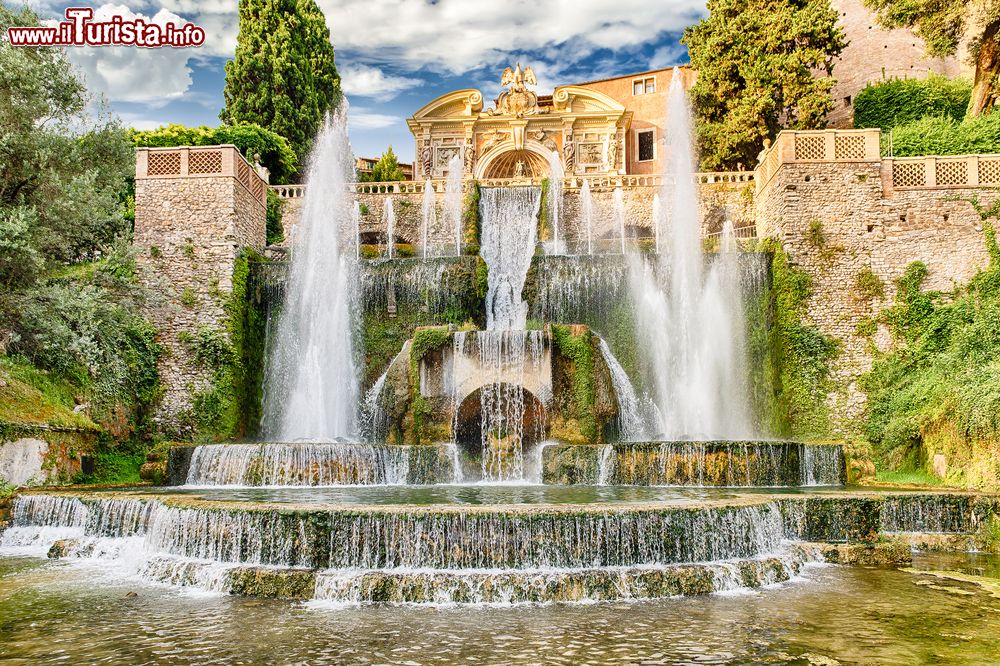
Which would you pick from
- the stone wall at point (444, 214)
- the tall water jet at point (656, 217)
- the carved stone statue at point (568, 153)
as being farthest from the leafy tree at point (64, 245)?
the carved stone statue at point (568, 153)

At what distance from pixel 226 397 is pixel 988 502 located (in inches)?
558

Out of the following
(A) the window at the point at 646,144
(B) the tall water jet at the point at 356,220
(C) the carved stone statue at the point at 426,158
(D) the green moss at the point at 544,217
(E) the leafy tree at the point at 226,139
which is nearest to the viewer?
(D) the green moss at the point at 544,217

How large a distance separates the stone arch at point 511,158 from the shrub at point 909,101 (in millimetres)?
12311

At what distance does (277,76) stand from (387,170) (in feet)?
18.9

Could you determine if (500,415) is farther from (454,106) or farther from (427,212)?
(454,106)

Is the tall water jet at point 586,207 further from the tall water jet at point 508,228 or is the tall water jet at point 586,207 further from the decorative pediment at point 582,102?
the decorative pediment at point 582,102

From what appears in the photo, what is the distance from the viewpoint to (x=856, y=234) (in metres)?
17.1

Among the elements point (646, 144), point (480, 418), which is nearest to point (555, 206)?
point (480, 418)

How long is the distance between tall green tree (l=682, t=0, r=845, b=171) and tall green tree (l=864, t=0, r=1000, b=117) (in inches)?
107

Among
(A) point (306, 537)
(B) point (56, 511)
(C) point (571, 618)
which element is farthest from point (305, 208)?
(C) point (571, 618)

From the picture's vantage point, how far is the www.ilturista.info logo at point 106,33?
1313 cm

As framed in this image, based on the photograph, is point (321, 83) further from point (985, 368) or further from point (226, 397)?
point (985, 368)

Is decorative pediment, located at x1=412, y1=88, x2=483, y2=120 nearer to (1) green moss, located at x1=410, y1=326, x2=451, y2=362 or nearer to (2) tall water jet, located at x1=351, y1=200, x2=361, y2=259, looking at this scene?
(2) tall water jet, located at x1=351, y1=200, x2=361, y2=259

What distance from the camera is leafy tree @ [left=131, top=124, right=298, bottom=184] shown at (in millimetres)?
25562
